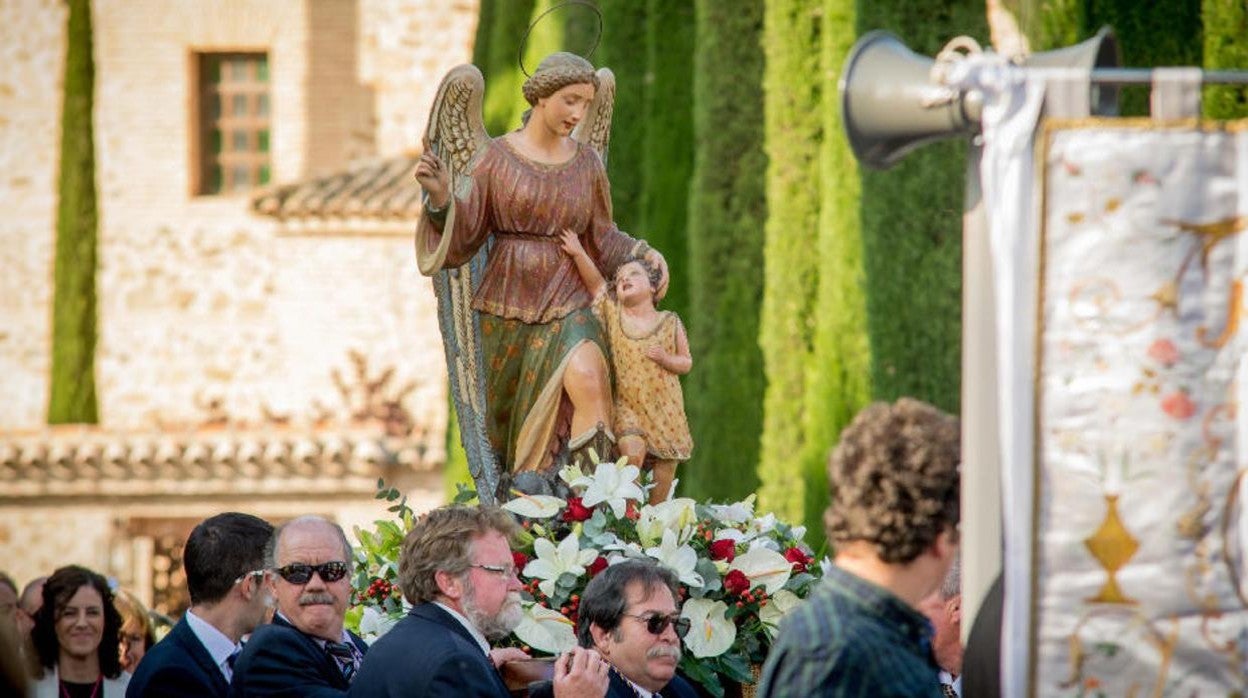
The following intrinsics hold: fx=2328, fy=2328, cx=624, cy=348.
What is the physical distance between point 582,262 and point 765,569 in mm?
1380

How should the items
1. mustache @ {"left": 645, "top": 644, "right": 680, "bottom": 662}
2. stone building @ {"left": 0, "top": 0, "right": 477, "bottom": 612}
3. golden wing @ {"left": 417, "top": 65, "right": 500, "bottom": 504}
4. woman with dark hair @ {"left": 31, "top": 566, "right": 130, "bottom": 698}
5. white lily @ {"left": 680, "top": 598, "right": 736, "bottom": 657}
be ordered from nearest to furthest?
1. mustache @ {"left": 645, "top": 644, "right": 680, "bottom": 662}
2. white lily @ {"left": 680, "top": 598, "right": 736, "bottom": 657}
3. golden wing @ {"left": 417, "top": 65, "right": 500, "bottom": 504}
4. woman with dark hair @ {"left": 31, "top": 566, "right": 130, "bottom": 698}
5. stone building @ {"left": 0, "top": 0, "right": 477, "bottom": 612}

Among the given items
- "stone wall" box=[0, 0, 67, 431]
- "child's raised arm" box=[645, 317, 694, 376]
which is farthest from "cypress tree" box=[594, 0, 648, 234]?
"stone wall" box=[0, 0, 67, 431]

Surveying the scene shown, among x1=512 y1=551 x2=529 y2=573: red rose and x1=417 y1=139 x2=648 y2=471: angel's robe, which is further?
x1=417 y1=139 x2=648 y2=471: angel's robe

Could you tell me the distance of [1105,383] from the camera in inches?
166

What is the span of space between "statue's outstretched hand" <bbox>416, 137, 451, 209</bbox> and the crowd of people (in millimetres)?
1373

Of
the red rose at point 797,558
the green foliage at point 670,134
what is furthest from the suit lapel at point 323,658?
the green foliage at point 670,134

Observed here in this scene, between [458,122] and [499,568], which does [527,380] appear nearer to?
[458,122]

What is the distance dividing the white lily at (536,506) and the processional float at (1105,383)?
254 centimetres

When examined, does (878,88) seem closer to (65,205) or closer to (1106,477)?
(1106,477)

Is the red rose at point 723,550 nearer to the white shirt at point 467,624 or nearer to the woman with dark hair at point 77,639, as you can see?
the white shirt at point 467,624

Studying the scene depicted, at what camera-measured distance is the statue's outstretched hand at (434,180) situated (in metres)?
7.31

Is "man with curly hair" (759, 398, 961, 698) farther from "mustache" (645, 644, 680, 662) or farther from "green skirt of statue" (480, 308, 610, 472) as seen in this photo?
"green skirt of statue" (480, 308, 610, 472)

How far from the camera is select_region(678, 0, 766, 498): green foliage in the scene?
16.7 m

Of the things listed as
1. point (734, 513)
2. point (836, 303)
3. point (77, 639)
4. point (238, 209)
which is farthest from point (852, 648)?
point (238, 209)
